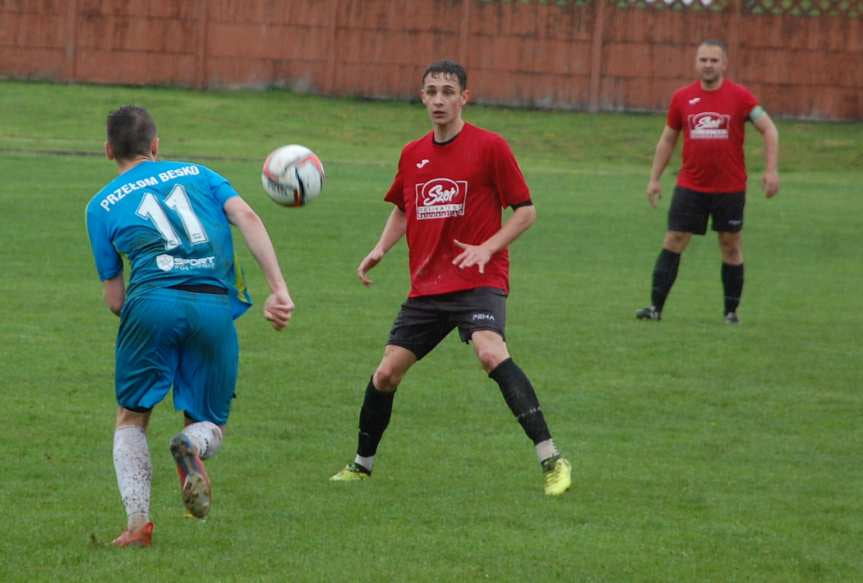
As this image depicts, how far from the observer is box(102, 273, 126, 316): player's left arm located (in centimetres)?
601

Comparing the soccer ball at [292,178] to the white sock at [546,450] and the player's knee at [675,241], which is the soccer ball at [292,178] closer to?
the white sock at [546,450]

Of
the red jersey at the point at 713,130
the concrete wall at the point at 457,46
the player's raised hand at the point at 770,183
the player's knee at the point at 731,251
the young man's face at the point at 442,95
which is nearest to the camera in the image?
the young man's face at the point at 442,95

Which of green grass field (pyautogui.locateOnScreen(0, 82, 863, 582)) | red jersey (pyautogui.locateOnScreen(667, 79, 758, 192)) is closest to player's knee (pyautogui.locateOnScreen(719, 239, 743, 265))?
red jersey (pyautogui.locateOnScreen(667, 79, 758, 192))

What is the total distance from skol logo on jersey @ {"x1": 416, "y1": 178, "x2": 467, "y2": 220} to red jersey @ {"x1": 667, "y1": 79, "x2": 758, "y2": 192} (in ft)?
19.1

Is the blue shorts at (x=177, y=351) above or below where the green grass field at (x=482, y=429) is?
above

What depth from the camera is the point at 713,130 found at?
1299cm

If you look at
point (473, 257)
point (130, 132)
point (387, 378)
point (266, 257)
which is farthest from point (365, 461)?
point (130, 132)

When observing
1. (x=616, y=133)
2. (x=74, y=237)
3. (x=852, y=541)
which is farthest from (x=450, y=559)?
(x=616, y=133)

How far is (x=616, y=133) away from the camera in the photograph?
34750 mm

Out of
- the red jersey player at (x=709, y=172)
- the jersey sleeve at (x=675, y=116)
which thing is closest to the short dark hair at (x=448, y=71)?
the red jersey player at (x=709, y=172)

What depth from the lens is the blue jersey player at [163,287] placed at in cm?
594

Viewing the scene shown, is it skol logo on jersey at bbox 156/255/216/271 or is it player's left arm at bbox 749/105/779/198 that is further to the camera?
player's left arm at bbox 749/105/779/198

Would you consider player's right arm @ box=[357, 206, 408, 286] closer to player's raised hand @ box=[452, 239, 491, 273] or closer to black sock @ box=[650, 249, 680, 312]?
player's raised hand @ box=[452, 239, 491, 273]

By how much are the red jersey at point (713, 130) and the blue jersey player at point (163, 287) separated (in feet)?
24.8
